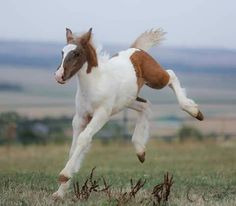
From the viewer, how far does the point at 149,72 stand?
764 centimetres

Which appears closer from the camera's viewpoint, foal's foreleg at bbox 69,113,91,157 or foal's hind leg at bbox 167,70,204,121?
foal's foreleg at bbox 69,113,91,157

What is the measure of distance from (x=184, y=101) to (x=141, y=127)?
59 centimetres

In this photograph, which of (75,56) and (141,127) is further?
(141,127)

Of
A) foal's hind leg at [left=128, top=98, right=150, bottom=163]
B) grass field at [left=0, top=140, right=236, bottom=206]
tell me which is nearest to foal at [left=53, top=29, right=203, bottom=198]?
foal's hind leg at [left=128, top=98, right=150, bottom=163]

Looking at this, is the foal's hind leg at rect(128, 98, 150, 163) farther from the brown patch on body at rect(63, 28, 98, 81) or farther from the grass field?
the brown patch on body at rect(63, 28, 98, 81)

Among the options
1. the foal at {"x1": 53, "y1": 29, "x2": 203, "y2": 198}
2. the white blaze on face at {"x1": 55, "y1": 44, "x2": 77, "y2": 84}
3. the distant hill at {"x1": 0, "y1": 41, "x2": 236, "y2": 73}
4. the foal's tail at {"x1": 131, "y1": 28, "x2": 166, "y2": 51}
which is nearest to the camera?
the white blaze on face at {"x1": 55, "y1": 44, "x2": 77, "y2": 84}

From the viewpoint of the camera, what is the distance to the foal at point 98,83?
7.09 meters

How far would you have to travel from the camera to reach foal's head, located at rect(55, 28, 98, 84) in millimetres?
6941

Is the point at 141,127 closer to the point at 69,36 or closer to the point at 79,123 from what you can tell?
the point at 79,123

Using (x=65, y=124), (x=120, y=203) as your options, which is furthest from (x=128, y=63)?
(x=65, y=124)

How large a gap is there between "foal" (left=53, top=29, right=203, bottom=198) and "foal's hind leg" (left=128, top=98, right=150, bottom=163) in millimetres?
188

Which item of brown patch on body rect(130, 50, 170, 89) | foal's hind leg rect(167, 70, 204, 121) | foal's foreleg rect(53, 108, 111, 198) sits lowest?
foal's foreleg rect(53, 108, 111, 198)

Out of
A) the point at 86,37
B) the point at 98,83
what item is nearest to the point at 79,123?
the point at 98,83

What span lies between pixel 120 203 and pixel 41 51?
27.6ft
